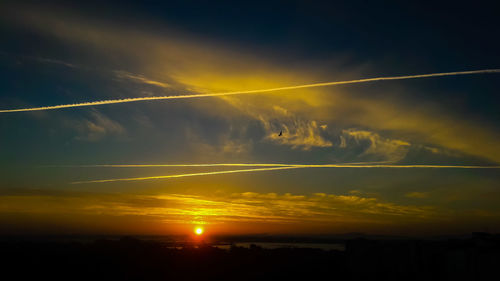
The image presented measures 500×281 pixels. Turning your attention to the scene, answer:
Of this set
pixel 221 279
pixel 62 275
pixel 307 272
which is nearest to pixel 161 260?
pixel 62 275

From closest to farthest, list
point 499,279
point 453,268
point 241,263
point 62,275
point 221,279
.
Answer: point 499,279 → point 453,268 → point 221,279 → point 62,275 → point 241,263

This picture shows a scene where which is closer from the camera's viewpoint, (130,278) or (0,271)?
(130,278)

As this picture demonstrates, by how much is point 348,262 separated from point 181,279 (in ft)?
69.6

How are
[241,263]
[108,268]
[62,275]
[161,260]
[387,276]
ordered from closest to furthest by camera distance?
[387,276] < [62,275] < [108,268] < [241,263] < [161,260]

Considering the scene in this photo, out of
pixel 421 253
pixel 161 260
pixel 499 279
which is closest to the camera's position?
pixel 499 279

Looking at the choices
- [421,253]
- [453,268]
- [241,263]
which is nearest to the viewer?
[453,268]

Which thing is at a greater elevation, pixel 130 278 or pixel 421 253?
pixel 421 253

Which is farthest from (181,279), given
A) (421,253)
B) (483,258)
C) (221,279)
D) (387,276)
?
(483,258)

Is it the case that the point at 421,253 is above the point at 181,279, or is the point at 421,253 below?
above

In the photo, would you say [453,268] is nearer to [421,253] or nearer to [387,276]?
[421,253]

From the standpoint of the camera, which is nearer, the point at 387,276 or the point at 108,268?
the point at 387,276

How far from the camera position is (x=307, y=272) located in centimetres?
4691

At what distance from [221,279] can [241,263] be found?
17.2m

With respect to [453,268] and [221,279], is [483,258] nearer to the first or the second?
[453,268]
